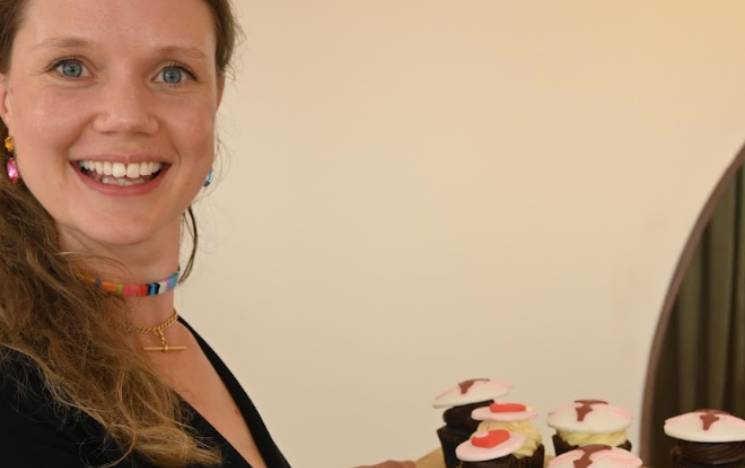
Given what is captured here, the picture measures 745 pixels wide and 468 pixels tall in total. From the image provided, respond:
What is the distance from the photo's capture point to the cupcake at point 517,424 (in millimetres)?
1852

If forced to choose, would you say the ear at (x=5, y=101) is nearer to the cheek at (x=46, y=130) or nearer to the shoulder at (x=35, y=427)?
the cheek at (x=46, y=130)

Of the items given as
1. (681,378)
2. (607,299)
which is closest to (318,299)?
(607,299)

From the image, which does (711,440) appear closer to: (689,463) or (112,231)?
(689,463)

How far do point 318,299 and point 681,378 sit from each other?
1093 millimetres

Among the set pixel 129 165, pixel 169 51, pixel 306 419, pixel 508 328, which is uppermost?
pixel 169 51

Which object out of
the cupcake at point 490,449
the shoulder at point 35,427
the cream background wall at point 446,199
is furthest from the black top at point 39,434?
the cream background wall at point 446,199

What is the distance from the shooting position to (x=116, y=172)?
120 centimetres

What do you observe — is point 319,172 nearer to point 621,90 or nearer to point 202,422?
point 621,90

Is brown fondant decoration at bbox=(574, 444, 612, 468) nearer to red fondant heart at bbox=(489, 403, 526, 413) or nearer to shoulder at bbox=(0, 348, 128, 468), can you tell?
red fondant heart at bbox=(489, 403, 526, 413)

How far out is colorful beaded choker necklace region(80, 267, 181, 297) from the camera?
125cm

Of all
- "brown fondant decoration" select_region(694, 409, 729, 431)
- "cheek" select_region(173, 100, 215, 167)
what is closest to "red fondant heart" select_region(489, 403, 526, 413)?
"brown fondant decoration" select_region(694, 409, 729, 431)

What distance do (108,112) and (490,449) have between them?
3.22 feet

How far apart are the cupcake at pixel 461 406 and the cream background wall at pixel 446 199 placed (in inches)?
30.7

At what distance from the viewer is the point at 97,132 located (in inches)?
46.0
